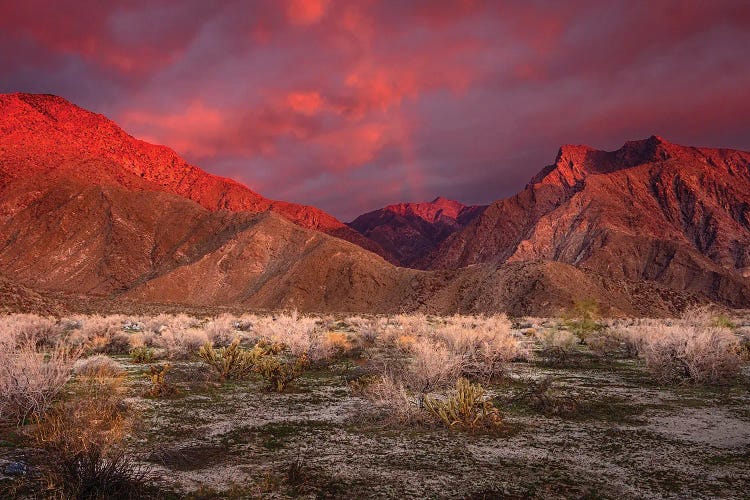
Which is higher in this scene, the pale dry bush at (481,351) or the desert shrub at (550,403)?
the pale dry bush at (481,351)

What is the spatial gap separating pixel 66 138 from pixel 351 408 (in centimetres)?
15854

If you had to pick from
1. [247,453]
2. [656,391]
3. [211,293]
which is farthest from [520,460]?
[211,293]

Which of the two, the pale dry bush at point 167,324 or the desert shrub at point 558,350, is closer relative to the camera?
the desert shrub at point 558,350

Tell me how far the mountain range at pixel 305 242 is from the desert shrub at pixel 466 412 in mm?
58754

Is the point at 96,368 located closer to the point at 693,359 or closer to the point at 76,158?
the point at 693,359

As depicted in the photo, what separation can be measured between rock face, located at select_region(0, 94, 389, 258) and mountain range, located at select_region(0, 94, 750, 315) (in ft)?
1.74

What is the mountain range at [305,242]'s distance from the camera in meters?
78.8

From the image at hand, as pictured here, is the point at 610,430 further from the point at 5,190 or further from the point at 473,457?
the point at 5,190

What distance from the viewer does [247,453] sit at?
6.77 meters

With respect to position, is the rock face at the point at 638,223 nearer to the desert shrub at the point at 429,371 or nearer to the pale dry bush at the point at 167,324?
the pale dry bush at the point at 167,324

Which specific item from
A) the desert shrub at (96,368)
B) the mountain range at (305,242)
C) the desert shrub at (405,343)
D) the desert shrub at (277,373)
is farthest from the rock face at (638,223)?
the desert shrub at (96,368)

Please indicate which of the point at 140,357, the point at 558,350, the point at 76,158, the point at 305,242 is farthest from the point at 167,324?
the point at 76,158

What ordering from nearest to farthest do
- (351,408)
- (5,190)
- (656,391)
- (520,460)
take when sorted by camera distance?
(520,460) → (351,408) → (656,391) → (5,190)

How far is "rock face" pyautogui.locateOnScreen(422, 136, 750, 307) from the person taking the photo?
372ft
